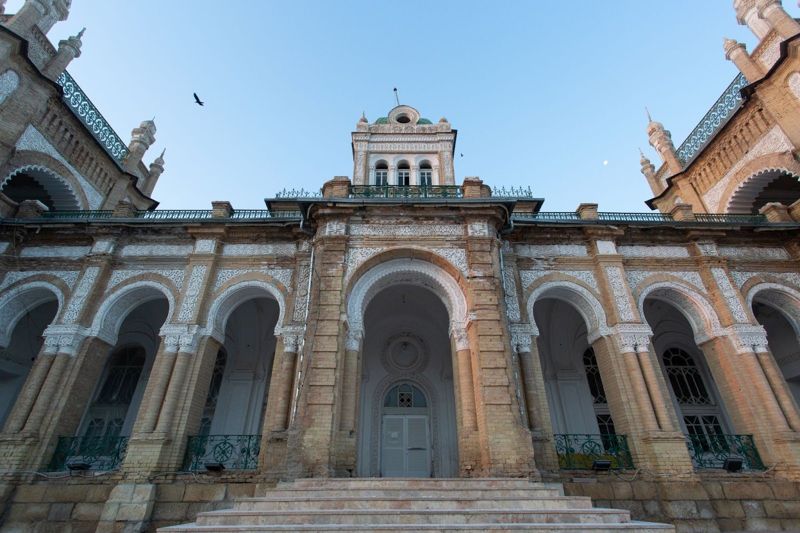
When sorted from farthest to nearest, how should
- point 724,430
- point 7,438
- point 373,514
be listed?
point 724,430
point 7,438
point 373,514

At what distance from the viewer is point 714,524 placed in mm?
8406

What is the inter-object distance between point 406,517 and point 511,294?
6.75 metres

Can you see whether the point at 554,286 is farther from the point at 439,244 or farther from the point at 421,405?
the point at 421,405

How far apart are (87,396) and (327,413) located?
6639mm

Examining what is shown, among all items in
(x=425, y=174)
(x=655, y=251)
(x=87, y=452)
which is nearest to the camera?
(x=87, y=452)

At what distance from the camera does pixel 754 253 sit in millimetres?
12555

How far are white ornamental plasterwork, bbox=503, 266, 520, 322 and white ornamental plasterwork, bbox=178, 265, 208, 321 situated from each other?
8286 mm

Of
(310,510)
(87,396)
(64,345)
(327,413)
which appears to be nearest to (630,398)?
(327,413)

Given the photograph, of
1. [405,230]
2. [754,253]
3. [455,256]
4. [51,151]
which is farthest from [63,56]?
[754,253]

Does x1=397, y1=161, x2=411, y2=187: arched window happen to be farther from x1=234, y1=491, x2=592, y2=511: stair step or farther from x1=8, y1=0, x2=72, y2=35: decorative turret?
x1=8, y1=0, x2=72, y2=35: decorative turret

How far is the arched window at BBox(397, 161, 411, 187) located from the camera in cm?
1694

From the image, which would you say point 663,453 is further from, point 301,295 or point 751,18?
point 751,18

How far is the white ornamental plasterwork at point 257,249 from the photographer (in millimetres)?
12039

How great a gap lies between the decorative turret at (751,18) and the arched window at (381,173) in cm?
1571
